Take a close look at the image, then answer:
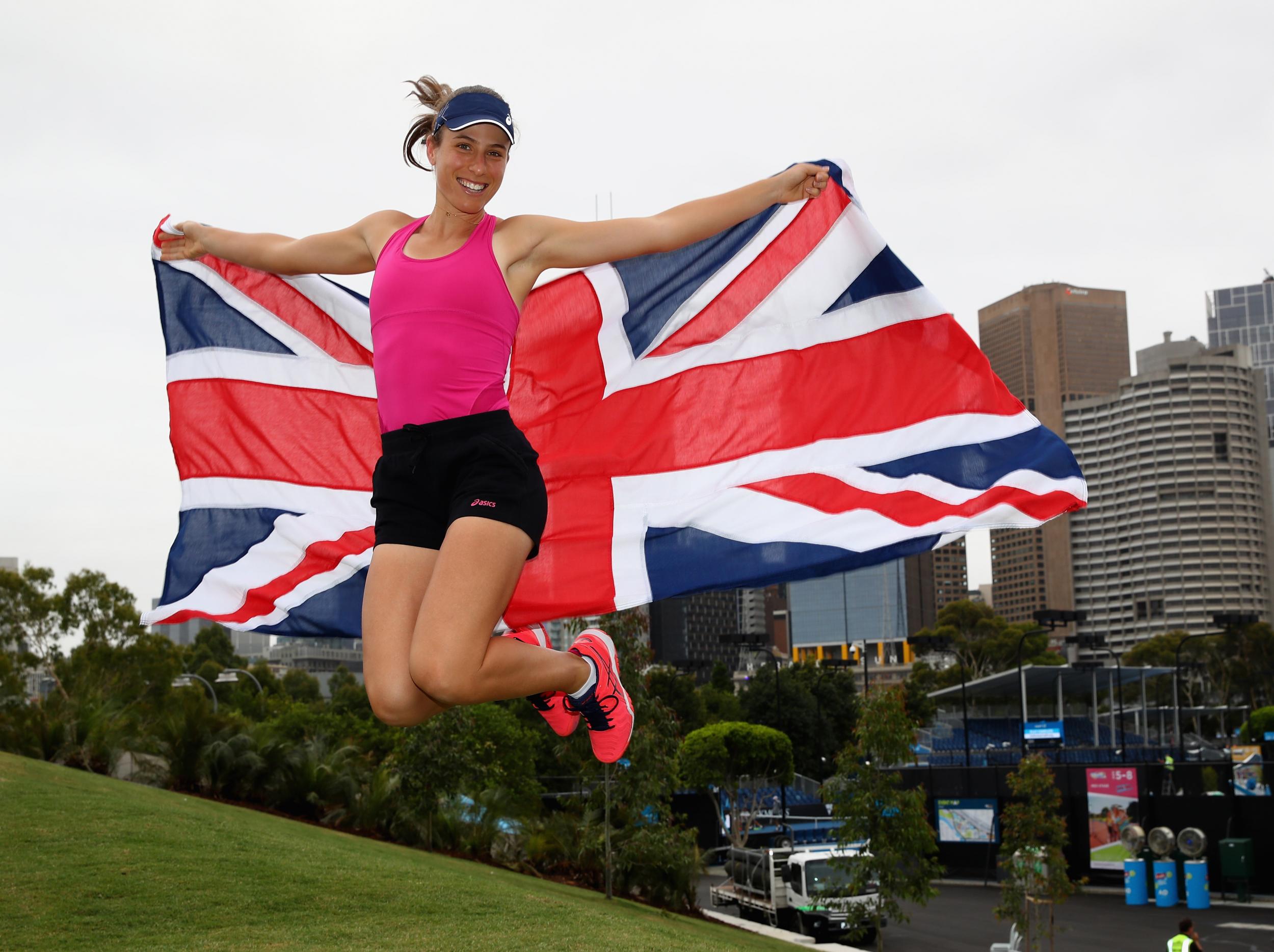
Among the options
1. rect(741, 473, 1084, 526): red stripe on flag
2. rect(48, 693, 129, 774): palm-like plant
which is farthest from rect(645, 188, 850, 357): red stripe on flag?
rect(48, 693, 129, 774): palm-like plant

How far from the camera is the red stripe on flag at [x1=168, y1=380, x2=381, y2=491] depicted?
662 centimetres

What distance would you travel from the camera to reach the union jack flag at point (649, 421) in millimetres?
6027

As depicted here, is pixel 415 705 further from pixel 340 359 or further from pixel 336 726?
pixel 336 726

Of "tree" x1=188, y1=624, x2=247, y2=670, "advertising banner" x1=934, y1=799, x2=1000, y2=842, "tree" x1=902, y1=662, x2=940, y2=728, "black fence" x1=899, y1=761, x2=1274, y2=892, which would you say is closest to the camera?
"black fence" x1=899, y1=761, x2=1274, y2=892

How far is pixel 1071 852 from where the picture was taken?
37.6 metres

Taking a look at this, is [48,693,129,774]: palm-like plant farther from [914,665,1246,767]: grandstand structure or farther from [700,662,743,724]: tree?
[700,662,743,724]: tree

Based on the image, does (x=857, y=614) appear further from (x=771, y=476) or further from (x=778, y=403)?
(x=771, y=476)

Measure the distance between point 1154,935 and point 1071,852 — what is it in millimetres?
10096

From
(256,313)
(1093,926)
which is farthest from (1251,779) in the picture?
(256,313)

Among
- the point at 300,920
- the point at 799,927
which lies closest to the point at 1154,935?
the point at 799,927

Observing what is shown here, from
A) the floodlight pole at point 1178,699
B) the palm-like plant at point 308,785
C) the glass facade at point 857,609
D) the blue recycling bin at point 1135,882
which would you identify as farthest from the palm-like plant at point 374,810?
the glass facade at point 857,609

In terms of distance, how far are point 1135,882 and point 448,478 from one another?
3389 centimetres

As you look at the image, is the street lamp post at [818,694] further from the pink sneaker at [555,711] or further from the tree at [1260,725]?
the pink sneaker at [555,711]

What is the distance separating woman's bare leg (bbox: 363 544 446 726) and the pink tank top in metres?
0.55
